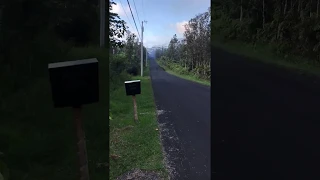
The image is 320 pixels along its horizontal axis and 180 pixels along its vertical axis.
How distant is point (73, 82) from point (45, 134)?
1.32 metres

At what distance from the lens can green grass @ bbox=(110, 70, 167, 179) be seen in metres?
2.97

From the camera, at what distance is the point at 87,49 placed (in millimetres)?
2441

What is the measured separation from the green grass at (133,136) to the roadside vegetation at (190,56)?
59cm

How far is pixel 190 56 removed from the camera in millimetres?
4887

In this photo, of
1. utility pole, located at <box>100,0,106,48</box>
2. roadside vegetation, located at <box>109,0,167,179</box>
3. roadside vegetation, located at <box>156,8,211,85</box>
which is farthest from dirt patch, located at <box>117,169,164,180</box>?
roadside vegetation, located at <box>156,8,211,85</box>

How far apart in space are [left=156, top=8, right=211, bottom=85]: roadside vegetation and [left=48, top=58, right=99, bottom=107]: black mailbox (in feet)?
9.53
